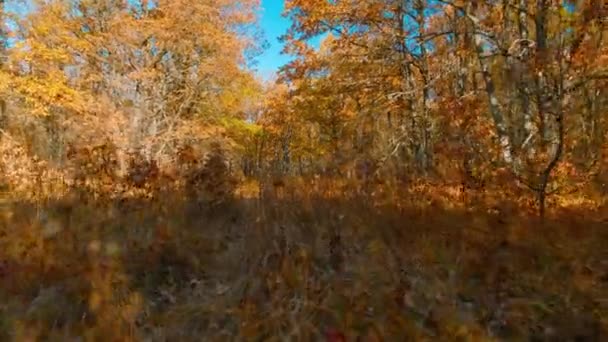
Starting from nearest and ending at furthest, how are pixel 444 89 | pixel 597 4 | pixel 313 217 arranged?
pixel 597 4
pixel 313 217
pixel 444 89

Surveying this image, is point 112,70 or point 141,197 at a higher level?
point 112,70

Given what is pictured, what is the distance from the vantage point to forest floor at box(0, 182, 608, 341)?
3.27 meters

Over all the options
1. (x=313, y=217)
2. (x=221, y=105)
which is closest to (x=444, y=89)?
(x=313, y=217)

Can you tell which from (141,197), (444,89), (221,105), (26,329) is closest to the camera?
(26,329)

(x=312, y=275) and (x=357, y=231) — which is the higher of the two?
(x=357, y=231)

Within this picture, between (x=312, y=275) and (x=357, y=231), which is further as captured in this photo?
(x=357, y=231)

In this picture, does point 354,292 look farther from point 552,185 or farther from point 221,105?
point 221,105

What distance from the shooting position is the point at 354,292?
3.56 metres

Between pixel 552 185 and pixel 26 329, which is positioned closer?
pixel 26 329

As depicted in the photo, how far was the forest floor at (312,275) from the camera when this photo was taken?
10.7ft

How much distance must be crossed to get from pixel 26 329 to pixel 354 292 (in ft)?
9.07

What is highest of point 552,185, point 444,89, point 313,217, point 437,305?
point 444,89

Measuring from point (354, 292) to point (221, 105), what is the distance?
49.9ft

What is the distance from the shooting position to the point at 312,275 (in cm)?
385
